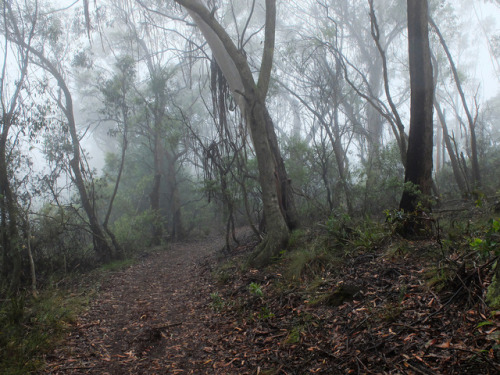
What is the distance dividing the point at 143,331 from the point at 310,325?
209 centimetres

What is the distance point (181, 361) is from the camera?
340 cm

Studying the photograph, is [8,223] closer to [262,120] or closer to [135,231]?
[262,120]

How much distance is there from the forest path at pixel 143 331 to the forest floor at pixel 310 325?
0.01m

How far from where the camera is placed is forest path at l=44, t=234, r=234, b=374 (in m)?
3.37

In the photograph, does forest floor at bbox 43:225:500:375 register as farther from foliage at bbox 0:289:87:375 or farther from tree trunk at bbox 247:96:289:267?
tree trunk at bbox 247:96:289:267

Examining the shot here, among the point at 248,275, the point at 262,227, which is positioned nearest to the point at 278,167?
the point at 262,227

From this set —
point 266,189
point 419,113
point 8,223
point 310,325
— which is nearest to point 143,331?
point 310,325

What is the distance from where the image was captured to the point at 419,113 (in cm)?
539

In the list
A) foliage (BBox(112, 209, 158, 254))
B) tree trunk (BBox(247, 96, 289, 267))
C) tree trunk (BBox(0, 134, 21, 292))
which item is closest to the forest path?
tree trunk (BBox(247, 96, 289, 267))

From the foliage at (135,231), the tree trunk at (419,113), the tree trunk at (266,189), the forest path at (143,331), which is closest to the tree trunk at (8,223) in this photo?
the forest path at (143,331)

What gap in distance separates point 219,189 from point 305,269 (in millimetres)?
4548

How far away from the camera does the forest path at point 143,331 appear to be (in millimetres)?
3369

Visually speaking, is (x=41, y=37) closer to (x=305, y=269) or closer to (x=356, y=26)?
(x=305, y=269)

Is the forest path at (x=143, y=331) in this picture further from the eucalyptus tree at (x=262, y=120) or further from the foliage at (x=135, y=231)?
the foliage at (x=135, y=231)
